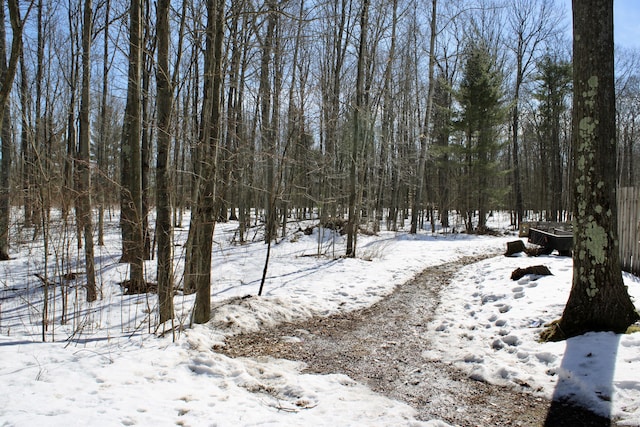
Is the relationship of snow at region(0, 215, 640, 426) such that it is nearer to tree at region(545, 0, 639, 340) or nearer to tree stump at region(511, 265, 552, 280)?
tree stump at region(511, 265, 552, 280)

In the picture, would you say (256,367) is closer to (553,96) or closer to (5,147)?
(5,147)

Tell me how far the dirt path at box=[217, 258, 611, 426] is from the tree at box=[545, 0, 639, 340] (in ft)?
4.09

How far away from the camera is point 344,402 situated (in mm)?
3193

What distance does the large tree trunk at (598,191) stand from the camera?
3.96m

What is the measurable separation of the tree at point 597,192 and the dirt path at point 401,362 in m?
1.25

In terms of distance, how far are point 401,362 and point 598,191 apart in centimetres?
269

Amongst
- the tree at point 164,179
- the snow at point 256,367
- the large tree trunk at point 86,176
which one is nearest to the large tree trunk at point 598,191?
the snow at point 256,367

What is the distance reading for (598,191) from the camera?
399 centimetres

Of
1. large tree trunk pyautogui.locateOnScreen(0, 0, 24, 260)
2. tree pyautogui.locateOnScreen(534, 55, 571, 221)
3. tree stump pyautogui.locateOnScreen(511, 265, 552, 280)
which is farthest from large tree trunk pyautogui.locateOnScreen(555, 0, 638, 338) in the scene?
tree pyautogui.locateOnScreen(534, 55, 571, 221)

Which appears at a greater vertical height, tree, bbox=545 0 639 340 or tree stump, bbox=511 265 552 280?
tree, bbox=545 0 639 340

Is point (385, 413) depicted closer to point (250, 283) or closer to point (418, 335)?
point (418, 335)

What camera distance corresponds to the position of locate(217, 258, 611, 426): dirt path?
302 centimetres

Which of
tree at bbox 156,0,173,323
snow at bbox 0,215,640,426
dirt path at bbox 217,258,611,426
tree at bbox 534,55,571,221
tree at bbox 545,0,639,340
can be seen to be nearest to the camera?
snow at bbox 0,215,640,426

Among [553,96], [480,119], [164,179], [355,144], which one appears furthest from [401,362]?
[553,96]
